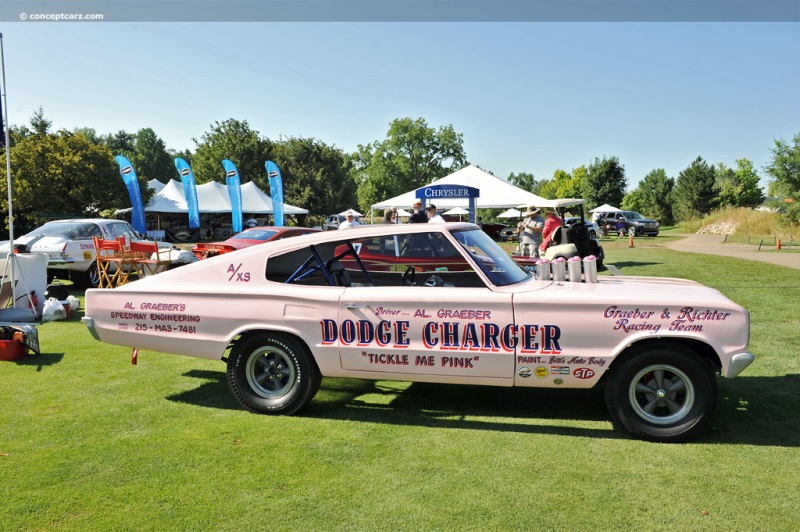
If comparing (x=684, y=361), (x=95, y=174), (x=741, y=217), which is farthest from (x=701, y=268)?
(x=95, y=174)

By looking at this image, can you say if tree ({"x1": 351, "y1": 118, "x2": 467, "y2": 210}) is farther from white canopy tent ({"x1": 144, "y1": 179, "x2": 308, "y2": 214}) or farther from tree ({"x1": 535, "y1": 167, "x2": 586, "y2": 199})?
white canopy tent ({"x1": 144, "y1": 179, "x2": 308, "y2": 214})

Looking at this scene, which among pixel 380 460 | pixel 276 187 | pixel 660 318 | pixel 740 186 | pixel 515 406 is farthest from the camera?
pixel 740 186

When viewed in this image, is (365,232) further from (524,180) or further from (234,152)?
(524,180)

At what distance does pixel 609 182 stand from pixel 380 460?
69796mm

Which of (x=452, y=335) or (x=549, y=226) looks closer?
(x=452, y=335)

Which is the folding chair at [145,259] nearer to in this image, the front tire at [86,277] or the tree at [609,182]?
the front tire at [86,277]

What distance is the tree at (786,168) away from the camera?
31422mm

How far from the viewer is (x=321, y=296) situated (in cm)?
480

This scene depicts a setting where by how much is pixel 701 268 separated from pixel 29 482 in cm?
1641

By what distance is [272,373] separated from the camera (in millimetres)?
5012

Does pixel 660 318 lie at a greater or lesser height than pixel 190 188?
lesser

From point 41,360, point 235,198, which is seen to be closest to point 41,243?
point 41,360

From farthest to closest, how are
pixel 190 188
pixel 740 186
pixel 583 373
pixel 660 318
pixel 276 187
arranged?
pixel 740 186, pixel 276 187, pixel 190 188, pixel 583 373, pixel 660 318

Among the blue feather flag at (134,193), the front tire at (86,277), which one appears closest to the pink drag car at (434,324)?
the front tire at (86,277)
